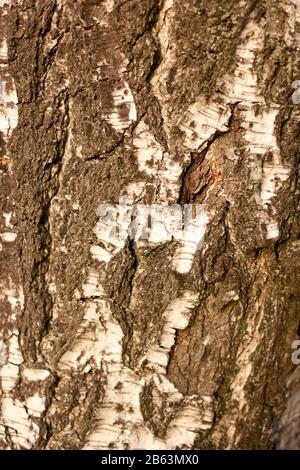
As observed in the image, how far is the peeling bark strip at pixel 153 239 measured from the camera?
54.4 inches

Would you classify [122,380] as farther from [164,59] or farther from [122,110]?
[164,59]

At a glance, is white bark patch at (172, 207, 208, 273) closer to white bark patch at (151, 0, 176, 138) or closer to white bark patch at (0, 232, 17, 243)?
white bark patch at (151, 0, 176, 138)

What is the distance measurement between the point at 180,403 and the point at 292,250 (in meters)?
0.47

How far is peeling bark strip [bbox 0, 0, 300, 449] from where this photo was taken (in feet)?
4.54

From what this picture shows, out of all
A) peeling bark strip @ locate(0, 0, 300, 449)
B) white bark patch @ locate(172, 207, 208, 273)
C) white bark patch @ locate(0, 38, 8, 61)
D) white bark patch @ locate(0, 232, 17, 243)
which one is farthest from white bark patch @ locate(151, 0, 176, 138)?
white bark patch @ locate(0, 232, 17, 243)

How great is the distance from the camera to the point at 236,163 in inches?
57.4

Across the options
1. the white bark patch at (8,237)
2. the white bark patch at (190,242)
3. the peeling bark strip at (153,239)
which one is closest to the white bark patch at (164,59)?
the peeling bark strip at (153,239)

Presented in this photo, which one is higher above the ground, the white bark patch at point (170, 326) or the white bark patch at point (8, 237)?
the white bark patch at point (8, 237)

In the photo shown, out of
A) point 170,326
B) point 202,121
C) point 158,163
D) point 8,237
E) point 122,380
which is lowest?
point 122,380

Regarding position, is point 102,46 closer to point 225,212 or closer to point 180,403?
point 225,212

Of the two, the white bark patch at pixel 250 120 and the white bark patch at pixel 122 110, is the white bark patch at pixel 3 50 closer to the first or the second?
the white bark patch at pixel 122 110

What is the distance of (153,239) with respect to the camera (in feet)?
4.89

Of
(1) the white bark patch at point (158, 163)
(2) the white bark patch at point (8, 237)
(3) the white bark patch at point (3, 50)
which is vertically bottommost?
(2) the white bark patch at point (8, 237)

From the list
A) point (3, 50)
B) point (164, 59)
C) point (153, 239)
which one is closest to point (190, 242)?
point (153, 239)
